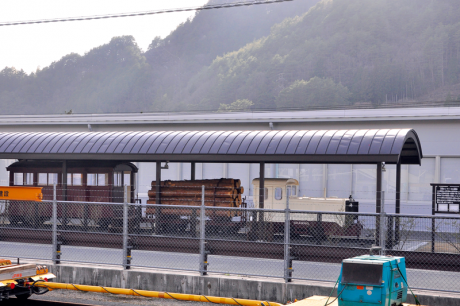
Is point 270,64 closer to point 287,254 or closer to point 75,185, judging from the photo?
point 75,185

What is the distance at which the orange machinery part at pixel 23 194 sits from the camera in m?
13.0

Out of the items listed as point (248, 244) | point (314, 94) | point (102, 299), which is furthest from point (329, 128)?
point (314, 94)

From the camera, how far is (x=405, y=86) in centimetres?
11831

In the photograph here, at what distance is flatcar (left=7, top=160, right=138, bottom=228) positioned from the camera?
1894 cm

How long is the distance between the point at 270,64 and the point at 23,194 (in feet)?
390

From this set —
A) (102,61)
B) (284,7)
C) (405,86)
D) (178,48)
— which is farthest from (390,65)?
(102,61)

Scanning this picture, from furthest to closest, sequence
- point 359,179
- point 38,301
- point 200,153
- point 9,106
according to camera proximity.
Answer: point 9,106 → point 359,179 → point 200,153 → point 38,301

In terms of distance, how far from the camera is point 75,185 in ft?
65.4

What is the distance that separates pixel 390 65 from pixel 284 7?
1898 inches

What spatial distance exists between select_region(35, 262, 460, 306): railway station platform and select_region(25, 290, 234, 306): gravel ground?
0.36 metres

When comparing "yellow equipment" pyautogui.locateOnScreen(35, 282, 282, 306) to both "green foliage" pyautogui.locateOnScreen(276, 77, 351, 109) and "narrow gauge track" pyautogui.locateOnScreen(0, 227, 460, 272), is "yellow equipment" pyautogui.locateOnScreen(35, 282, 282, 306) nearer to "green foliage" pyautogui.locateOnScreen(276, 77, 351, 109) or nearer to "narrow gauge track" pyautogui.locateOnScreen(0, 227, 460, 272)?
"narrow gauge track" pyautogui.locateOnScreen(0, 227, 460, 272)

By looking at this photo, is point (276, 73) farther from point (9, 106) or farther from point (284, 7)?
point (9, 106)

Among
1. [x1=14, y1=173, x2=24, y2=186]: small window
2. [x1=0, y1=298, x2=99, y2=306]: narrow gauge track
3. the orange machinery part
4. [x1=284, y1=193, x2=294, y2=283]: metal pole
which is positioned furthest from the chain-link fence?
[x1=14, y1=173, x2=24, y2=186]: small window

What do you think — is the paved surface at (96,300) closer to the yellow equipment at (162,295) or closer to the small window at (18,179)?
the yellow equipment at (162,295)
